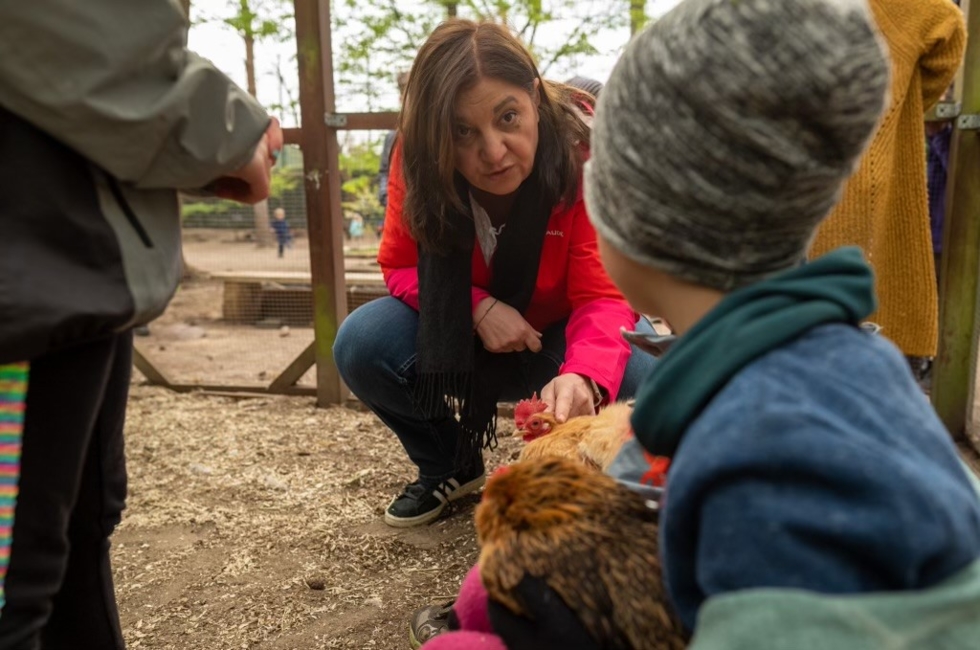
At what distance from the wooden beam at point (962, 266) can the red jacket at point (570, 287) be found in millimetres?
1647

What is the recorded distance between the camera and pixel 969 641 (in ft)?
2.56

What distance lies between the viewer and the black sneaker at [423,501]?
103 inches

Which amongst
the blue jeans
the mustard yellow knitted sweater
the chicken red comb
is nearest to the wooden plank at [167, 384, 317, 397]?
the blue jeans

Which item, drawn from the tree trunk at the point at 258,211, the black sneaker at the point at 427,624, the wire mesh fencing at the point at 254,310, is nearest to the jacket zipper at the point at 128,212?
the black sneaker at the point at 427,624

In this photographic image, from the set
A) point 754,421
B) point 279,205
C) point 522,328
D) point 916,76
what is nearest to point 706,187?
point 754,421

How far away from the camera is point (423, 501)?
8.63 ft

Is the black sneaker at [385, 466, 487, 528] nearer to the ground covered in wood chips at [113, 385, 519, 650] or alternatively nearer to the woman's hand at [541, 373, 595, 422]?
the ground covered in wood chips at [113, 385, 519, 650]

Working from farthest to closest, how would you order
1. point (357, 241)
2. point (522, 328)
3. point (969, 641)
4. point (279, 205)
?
point (357, 241), point (279, 205), point (522, 328), point (969, 641)

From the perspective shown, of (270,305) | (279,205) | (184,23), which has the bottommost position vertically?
(270,305)

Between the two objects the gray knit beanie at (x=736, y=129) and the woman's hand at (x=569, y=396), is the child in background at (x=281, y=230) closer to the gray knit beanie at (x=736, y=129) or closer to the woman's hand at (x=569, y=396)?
the woman's hand at (x=569, y=396)

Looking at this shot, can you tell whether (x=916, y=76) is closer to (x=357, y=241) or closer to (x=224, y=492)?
(x=224, y=492)

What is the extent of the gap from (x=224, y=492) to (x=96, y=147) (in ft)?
6.75

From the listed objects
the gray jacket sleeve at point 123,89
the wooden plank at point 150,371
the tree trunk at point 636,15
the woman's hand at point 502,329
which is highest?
the tree trunk at point 636,15

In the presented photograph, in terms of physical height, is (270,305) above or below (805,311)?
below
